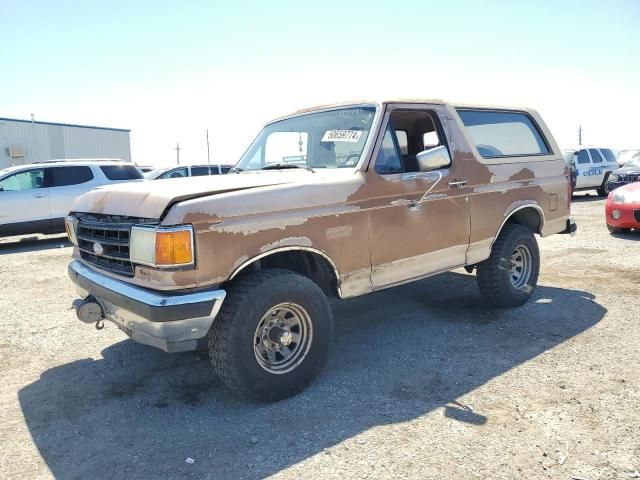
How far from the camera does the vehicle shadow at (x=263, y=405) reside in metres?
2.71

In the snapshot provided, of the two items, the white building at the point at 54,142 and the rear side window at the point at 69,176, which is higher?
the white building at the point at 54,142

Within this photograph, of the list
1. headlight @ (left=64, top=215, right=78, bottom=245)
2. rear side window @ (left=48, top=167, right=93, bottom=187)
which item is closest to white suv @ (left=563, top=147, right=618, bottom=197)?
rear side window @ (left=48, top=167, right=93, bottom=187)

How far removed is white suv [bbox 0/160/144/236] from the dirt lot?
19.9ft

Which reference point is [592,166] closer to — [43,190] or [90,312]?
[43,190]

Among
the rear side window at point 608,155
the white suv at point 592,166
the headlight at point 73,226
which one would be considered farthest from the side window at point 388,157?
the rear side window at point 608,155

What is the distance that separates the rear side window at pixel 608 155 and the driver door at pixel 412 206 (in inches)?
660

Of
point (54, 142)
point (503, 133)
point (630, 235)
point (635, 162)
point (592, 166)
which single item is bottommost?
point (630, 235)

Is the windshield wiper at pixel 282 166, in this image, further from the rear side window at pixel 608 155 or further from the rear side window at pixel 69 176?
the rear side window at pixel 608 155

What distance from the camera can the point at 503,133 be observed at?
16.4ft

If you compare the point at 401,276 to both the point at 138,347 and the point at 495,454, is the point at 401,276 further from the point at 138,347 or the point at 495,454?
the point at 138,347

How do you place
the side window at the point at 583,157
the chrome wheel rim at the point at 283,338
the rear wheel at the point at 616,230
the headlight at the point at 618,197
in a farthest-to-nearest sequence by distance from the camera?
the side window at the point at 583,157 → the rear wheel at the point at 616,230 → the headlight at the point at 618,197 → the chrome wheel rim at the point at 283,338

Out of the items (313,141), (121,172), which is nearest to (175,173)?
(121,172)

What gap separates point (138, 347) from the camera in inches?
172

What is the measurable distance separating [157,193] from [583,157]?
717 inches
